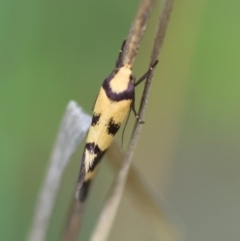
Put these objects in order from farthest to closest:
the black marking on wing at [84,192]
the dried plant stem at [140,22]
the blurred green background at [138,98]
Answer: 1. the blurred green background at [138,98]
2. the black marking on wing at [84,192]
3. the dried plant stem at [140,22]

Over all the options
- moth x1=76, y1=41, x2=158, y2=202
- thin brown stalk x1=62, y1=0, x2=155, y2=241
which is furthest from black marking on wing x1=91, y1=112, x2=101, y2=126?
thin brown stalk x1=62, y1=0, x2=155, y2=241

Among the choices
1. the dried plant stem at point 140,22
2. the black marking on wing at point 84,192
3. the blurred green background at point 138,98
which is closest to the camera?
the dried plant stem at point 140,22

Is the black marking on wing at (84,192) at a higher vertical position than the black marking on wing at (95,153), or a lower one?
lower

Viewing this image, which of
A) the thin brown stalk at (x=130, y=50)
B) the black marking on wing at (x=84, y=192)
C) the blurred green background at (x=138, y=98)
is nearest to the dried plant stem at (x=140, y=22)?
the thin brown stalk at (x=130, y=50)

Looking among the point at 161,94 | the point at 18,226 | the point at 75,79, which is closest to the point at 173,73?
the point at 161,94

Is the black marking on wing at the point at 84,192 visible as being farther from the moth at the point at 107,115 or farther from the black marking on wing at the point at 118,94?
the black marking on wing at the point at 118,94

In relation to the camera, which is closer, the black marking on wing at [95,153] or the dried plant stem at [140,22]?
the dried plant stem at [140,22]

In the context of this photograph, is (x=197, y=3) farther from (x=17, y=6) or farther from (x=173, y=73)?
(x=17, y=6)

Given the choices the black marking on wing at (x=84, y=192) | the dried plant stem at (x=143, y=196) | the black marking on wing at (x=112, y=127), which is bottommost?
the black marking on wing at (x=84, y=192)
